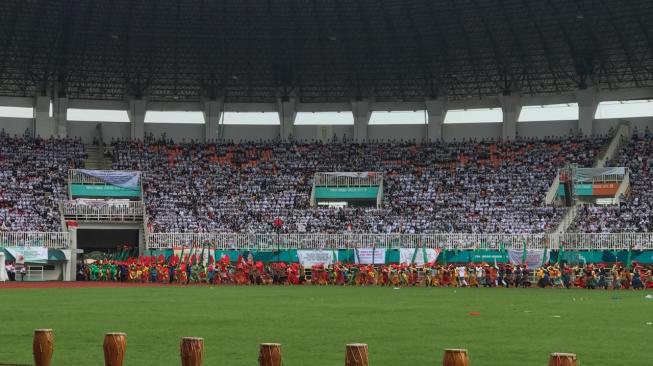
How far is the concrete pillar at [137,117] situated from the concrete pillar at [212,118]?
4.66m

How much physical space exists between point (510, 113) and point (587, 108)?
223 inches

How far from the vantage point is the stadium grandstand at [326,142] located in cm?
6325

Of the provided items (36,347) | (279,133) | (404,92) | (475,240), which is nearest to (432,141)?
(404,92)

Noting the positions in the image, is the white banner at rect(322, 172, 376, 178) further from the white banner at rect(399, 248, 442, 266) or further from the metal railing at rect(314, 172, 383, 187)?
the white banner at rect(399, 248, 442, 266)

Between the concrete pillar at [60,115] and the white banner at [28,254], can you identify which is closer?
the white banner at [28,254]

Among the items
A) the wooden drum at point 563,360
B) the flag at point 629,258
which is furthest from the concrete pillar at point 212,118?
the wooden drum at point 563,360

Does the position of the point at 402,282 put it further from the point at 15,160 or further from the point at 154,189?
the point at 15,160

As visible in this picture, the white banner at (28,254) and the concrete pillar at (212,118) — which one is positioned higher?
the concrete pillar at (212,118)

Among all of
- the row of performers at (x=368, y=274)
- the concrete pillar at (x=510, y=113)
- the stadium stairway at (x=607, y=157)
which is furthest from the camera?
the concrete pillar at (x=510, y=113)

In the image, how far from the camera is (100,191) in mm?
73438

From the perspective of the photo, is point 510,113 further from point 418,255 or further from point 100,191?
point 100,191

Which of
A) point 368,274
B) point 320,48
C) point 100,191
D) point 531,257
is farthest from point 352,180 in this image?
point 531,257

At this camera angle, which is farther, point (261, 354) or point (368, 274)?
point (368, 274)

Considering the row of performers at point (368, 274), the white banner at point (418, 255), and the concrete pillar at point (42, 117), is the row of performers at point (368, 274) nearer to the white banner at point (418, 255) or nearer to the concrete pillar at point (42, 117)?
the white banner at point (418, 255)
